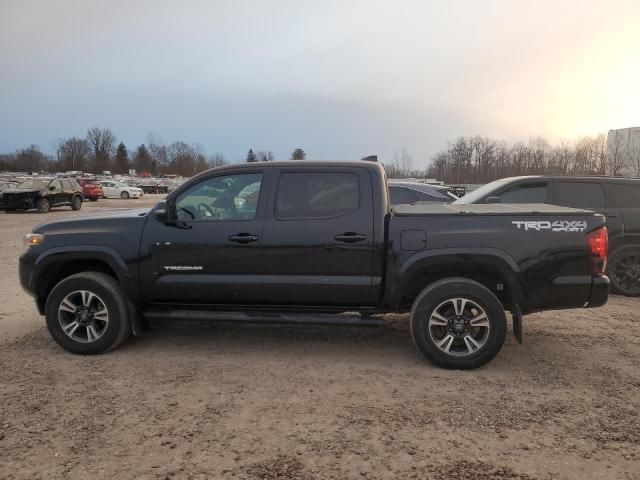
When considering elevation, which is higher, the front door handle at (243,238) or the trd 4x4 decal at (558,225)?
the trd 4x4 decal at (558,225)

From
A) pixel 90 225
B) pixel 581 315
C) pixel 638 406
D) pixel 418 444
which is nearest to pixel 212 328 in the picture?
pixel 90 225

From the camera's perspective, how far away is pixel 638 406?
3842 millimetres

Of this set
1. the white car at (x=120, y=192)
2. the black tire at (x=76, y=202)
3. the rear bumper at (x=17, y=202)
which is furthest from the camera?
the white car at (x=120, y=192)

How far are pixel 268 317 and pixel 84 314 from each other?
1850 mm

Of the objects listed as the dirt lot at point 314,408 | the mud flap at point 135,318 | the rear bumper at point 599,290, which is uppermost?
the rear bumper at point 599,290

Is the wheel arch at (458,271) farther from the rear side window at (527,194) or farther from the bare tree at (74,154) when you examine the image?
the bare tree at (74,154)

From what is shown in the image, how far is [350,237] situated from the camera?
4.61 meters

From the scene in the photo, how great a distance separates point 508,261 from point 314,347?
2099 millimetres

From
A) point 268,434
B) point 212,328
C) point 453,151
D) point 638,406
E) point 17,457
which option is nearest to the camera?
point 17,457

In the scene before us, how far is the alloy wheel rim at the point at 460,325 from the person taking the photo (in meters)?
4.48

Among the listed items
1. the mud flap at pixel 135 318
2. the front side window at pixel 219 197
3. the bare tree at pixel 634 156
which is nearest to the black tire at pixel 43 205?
the mud flap at pixel 135 318

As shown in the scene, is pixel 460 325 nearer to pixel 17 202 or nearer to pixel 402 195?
pixel 402 195

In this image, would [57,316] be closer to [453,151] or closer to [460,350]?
[460,350]

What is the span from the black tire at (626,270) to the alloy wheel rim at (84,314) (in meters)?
6.87
